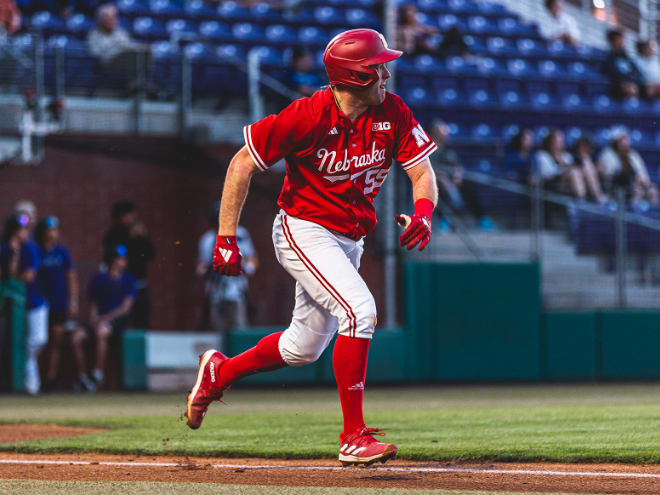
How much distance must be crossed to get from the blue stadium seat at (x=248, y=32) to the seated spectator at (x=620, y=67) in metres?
5.50

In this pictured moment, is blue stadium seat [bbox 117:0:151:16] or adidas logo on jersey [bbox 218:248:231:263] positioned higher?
blue stadium seat [bbox 117:0:151:16]

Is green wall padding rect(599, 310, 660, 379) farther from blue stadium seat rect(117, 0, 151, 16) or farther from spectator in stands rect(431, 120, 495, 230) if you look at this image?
blue stadium seat rect(117, 0, 151, 16)

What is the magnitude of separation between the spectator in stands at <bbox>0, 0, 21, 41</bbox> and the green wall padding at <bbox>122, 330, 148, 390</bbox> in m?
3.58

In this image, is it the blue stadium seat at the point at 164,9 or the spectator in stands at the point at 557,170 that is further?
the blue stadium seat at the point at 164,9

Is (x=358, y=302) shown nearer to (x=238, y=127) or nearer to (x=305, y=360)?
(x=305, y=360)

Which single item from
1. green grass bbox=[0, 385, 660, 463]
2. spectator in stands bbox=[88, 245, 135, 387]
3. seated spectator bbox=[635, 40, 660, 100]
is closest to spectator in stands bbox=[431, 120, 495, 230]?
green grass bbox=[0, 385, 660, 463]

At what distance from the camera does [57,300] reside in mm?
11531

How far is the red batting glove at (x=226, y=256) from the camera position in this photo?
4676mm

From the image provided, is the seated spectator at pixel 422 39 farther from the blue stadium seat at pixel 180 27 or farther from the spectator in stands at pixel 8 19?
the spectator in stands at pixel 8 19

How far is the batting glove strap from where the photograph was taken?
4.50 metres

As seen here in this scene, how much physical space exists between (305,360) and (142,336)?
7.10 m

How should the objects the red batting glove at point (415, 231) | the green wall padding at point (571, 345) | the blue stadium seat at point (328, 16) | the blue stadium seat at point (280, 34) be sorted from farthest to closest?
the blue stadium seat at point (328, 16), the blue stadium seat at point (280, 34), the green wall padding at point (571, 345), the red batting glove at point (415, 231)

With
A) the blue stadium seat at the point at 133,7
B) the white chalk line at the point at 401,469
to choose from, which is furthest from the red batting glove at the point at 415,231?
the blue stadium seat at the point at 133,7

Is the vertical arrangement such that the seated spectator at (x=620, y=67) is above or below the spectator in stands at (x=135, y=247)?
above
